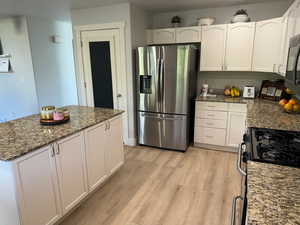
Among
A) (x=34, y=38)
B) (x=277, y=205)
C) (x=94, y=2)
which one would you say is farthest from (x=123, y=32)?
(x=277, y=205)

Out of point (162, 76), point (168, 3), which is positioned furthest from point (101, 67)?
point (168, 3)

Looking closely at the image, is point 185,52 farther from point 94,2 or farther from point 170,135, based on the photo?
point 94,2

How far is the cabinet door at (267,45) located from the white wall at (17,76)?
4535 mm

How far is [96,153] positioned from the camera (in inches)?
93.9

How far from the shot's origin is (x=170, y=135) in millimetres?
3662

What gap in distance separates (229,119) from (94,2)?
9.69ft

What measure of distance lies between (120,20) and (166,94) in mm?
1494

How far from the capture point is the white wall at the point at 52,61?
4.62 metres

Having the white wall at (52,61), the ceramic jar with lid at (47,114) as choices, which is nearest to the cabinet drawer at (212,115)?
the ceramic jar with lid at (47,114)

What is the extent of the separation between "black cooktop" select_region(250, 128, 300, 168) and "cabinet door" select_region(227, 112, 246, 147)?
56.2 inches

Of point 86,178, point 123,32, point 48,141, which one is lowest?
point 86,178

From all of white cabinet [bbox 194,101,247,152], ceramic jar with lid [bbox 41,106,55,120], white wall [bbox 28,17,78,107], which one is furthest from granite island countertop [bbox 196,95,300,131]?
white wall [bbox 28,17,78,107]

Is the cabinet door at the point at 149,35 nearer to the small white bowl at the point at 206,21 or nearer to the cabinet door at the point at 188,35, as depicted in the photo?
Answer: the cabinet door at the point at 188,35

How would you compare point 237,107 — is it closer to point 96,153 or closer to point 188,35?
point 188,35
